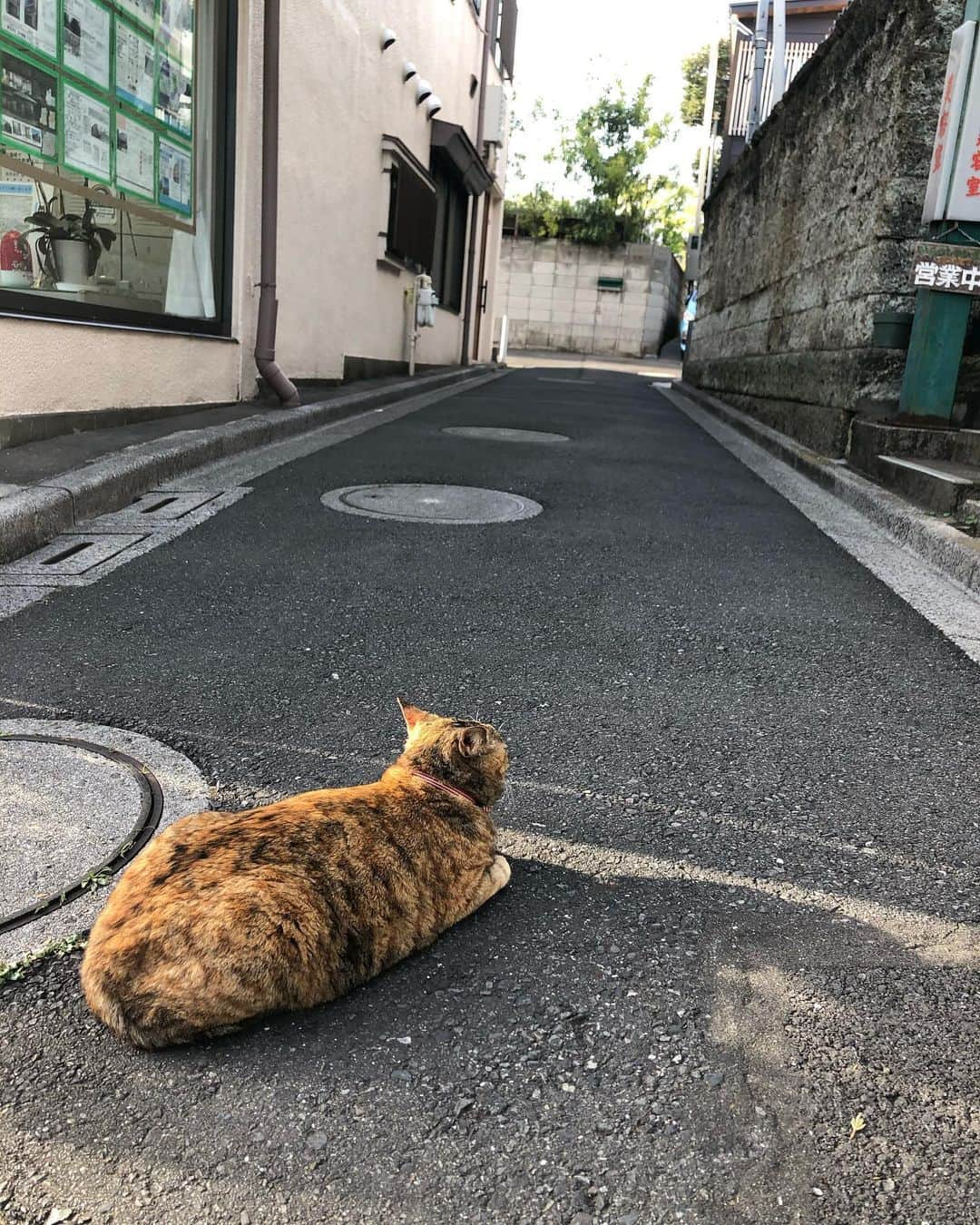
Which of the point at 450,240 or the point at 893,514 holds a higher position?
the point at 450,240

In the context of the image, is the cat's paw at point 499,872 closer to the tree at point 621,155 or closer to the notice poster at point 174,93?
the notice poster at point 174,93

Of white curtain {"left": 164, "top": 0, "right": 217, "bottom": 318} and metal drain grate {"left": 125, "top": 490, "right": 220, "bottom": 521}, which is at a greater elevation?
white curtain {"left": 164, "top": 0, "right": 217, "bottom": 318}

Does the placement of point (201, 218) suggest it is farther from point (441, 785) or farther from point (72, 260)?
point (441, 785)

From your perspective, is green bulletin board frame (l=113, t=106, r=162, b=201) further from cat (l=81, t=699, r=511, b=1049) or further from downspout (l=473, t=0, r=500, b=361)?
downspout (l=473, t=0, r=500, b=361)

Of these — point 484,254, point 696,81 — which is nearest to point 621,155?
point 696,81

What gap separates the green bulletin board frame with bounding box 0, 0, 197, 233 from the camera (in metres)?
5.95

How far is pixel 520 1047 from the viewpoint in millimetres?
1611

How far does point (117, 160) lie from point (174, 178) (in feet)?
2.62

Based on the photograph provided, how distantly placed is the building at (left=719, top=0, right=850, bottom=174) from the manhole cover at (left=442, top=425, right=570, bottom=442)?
9964 millimetres

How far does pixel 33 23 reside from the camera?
19.0ft

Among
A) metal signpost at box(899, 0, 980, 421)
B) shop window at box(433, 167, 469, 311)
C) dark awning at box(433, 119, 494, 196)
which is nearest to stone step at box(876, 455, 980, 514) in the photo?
metal signpost at box(899, 0, 980, 421)

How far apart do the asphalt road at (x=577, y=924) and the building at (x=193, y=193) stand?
282 centimetres

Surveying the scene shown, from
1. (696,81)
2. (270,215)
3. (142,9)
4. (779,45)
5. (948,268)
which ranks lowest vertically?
(948,268)

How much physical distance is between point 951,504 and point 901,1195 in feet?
15.7
